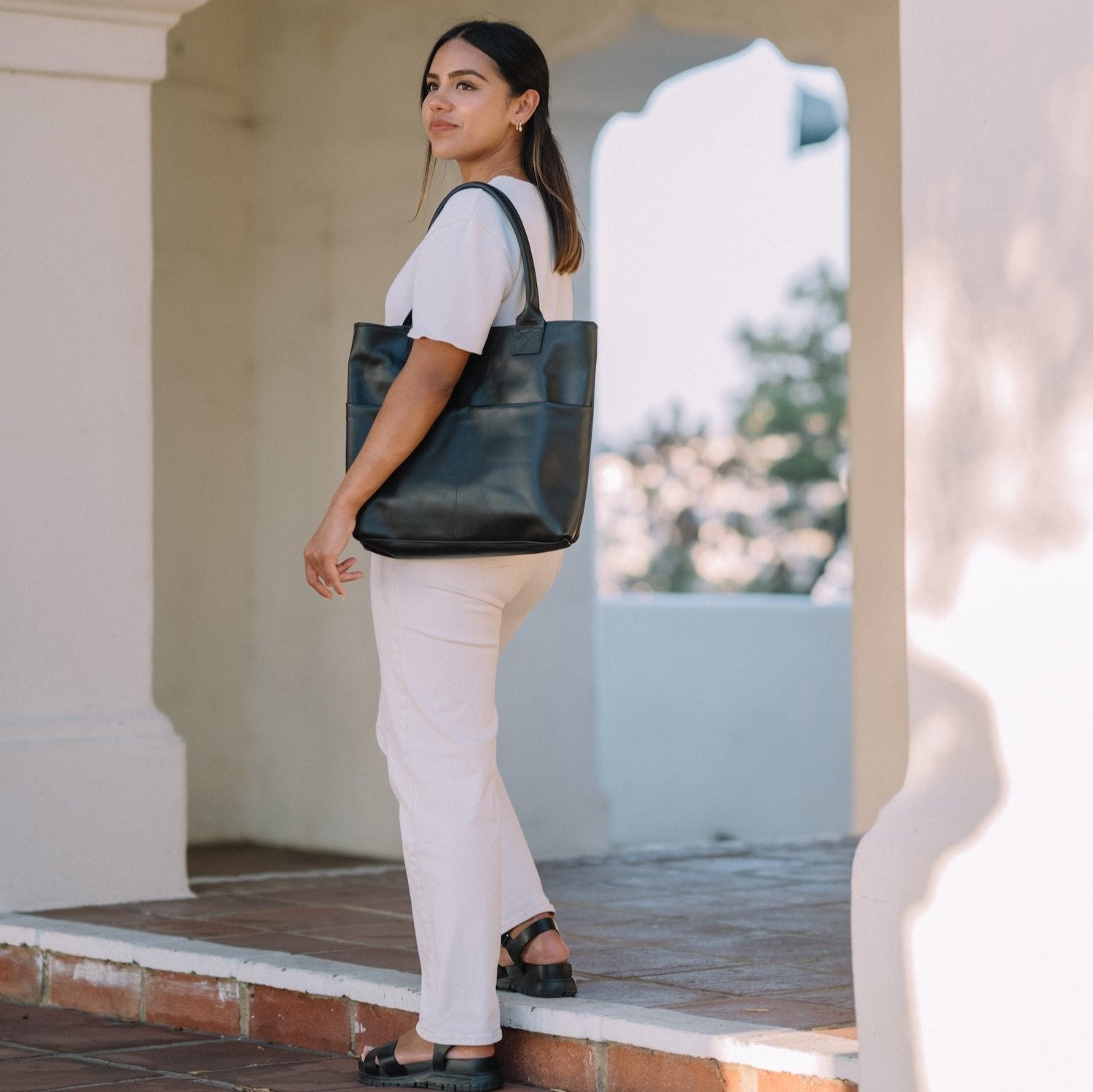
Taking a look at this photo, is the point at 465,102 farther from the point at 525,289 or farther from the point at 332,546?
the point at 332,546

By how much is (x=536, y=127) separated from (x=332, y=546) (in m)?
0.81

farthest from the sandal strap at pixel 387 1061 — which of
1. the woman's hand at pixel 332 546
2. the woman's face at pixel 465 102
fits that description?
the woman's face at pixel 465 102

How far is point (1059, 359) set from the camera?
2.80 m

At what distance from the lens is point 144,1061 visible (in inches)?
155

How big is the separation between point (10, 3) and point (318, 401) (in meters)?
1.88

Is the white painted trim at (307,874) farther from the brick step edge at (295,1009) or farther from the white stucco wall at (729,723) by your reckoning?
the white stucco wall at (729,723)

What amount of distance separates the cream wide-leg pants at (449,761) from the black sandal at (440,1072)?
41 millimetres

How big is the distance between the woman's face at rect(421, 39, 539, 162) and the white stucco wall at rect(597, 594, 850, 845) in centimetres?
649

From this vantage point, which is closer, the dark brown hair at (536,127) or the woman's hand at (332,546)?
the woman's hand at (332,546)

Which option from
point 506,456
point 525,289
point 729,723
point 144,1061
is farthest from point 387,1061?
→ point 729,723

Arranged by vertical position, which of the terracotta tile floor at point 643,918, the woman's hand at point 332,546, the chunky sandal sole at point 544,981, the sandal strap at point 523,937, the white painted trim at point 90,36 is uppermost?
the white painted trim at point 90,36

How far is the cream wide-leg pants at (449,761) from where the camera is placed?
A: 3.29m

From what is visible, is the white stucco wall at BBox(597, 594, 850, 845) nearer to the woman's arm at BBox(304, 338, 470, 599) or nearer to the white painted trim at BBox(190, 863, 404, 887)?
the white painted trim at BBox(190, 863, 404, 887)

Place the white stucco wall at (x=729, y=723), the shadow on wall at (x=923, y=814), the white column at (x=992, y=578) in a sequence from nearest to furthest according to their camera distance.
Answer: the white column at (x=992, y=578) < the shadow on wall at (x=923, y=814) < the white stucco wall at (x=729, y=723)
